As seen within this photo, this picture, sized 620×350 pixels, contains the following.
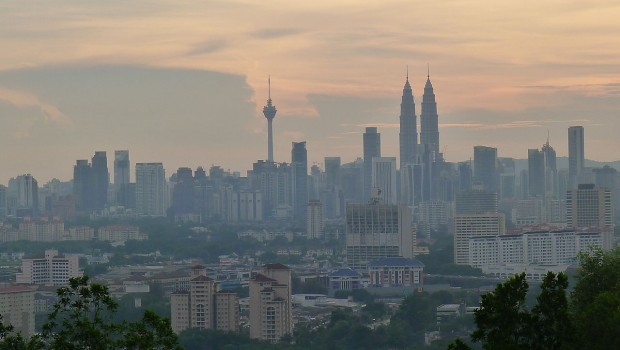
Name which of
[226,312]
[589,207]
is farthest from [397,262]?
[226,312]

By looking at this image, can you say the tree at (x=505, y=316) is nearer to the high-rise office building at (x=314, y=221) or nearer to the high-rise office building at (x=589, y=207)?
the high-rise office building at (x=589, y=207)

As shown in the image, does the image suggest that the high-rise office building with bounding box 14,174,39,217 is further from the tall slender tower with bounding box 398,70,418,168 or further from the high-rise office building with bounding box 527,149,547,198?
the high-rise office building with bounding box 527,149,547,198

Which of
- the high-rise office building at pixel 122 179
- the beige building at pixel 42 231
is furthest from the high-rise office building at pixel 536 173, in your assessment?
the beige building at pixel 42 231

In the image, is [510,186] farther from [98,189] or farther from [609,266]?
[609,266]

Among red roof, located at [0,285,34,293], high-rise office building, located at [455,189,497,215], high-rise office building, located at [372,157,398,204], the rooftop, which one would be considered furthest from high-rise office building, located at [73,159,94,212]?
red roof, located at [0,285,34,293]

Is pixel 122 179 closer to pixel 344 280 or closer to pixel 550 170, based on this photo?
pixel 550 170
